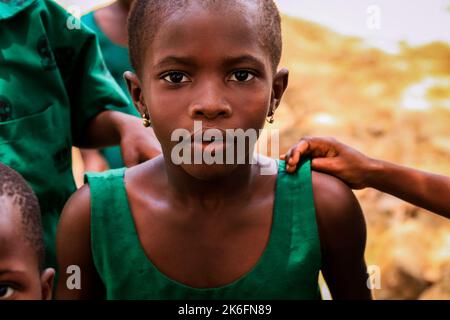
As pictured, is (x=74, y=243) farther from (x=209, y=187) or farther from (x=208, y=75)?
(x=208, y=75)

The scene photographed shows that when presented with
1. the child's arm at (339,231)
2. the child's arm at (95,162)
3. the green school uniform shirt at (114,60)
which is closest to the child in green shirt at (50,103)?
the child's arm at (339,231)

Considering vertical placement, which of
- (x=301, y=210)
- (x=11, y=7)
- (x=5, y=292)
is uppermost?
(x=11, y=7)

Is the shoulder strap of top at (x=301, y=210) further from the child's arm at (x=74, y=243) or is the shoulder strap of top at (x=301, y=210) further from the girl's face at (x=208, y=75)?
the child's arm at (x=74, y=243)

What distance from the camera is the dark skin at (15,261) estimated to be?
1.35 m

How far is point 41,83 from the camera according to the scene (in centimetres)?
193

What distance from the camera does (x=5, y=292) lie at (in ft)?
4.43

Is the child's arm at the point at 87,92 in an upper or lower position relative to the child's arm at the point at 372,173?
upper

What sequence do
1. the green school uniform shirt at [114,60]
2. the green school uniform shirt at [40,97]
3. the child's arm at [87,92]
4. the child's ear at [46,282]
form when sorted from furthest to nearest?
1. the green school uniform shirt at [114,60]
2. the child's arm at [87,92]
3. the green school uniform shirt at [40,97]
4. the child's ear at [46,282]

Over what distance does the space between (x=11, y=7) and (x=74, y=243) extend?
26.6 inches

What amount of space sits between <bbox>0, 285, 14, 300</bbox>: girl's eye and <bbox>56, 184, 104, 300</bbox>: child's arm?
0.31 meters

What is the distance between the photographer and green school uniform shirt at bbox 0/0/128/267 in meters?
1.85

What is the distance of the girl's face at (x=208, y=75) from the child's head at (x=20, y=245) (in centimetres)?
32

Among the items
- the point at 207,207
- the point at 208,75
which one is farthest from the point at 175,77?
the point at 207,207

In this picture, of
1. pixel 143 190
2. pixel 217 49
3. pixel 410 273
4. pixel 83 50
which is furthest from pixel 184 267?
pixel 410 273
